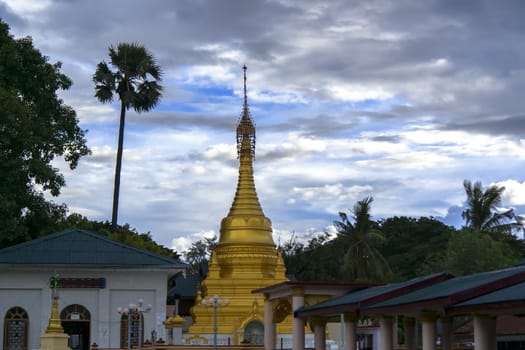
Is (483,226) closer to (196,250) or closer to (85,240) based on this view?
(85,240)

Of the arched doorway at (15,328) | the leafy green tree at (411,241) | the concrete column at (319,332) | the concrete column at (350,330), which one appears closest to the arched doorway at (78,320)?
the arched doorway at (15,328)

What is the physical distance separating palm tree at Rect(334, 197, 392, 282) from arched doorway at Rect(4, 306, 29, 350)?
1044 inches

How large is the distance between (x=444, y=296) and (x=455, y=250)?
38.5m

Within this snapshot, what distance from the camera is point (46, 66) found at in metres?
51.3

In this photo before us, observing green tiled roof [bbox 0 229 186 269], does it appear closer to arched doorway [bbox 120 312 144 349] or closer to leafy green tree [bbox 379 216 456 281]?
arched doorway [bbox 120 312 144 349]

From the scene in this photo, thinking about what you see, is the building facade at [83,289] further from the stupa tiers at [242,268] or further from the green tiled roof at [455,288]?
the green tiled roof at [455,288]

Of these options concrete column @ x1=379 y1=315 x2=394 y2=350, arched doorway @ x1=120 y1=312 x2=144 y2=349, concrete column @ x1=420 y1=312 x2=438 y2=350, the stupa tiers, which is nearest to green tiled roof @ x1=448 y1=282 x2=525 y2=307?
concrete column @ x1=420 y1=312 x2=438 y2=350

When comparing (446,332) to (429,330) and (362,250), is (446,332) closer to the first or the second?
(429,330)

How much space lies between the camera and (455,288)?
22.5m

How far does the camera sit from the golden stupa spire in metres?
58.4

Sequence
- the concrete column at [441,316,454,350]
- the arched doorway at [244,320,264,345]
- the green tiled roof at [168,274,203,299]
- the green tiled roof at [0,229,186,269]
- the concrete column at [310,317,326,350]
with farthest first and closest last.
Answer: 1. the green tiled roof at [168,274,203,299]
2. the arched doorway at [244,320,264,345]
3. the green tiled roof at [0,229,186,269]
4. the concrete column at [310,317,326,350]
5. the concrete column at [441,316,454,350]

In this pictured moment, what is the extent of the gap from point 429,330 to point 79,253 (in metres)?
27.1

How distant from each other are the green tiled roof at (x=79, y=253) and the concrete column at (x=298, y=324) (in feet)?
39.5

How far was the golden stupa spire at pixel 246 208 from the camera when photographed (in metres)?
58.4
